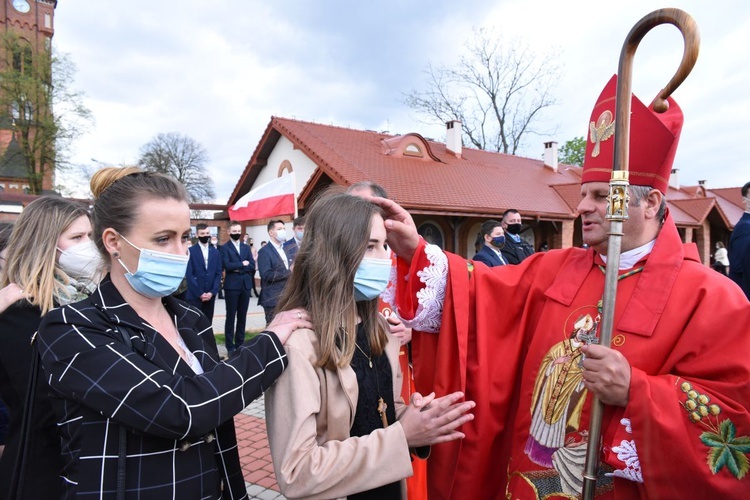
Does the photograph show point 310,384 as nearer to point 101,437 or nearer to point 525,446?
point 101,437

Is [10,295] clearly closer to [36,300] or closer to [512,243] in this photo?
[36,300]

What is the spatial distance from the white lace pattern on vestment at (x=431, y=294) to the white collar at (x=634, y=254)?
0.70 meters

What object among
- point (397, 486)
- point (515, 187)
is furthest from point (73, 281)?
point (515, 187)

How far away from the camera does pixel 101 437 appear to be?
1.42 meters

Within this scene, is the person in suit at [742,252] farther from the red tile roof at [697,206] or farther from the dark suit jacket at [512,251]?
the red tile roof at [697,206]

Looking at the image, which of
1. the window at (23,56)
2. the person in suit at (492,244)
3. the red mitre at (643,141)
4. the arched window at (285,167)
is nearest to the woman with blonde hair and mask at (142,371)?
the red mitre at (643,141)

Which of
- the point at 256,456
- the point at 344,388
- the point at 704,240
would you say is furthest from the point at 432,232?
the point at 704,240

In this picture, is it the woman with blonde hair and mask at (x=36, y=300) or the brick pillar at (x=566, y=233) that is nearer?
the woman with blonde hair and mask at (x=36, y=300)

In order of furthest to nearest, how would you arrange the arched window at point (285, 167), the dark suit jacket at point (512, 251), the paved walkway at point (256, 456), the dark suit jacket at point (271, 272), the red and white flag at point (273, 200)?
1. the arched window at point (285, 167)
2. the red and white flag at point (273, 200)
3. the dark suit jacket at point (512, 251)
4. the dark suit jacket at point (271, 272)
5. the paved walkway at point (256, 456)

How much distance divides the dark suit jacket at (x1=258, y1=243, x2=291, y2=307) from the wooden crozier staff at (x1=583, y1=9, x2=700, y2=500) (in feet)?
17.3

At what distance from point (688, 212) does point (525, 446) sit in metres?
25.6

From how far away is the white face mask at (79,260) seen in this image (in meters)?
2.42

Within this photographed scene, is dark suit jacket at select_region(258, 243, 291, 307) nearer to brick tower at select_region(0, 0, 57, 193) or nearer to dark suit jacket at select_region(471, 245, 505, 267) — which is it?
dark suit jacket at select_region(471, 245, 505, 267)

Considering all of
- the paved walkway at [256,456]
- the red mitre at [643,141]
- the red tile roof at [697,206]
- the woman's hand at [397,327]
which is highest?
the red tile roof at [697,206]
